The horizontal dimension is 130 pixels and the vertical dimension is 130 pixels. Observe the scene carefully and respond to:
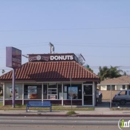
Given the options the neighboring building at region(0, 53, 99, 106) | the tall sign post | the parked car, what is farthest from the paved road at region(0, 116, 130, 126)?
the parked car

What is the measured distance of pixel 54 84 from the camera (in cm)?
Answer: 3584

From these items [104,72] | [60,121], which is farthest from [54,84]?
[104,72]

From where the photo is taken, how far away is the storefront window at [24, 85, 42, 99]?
35.9 metres

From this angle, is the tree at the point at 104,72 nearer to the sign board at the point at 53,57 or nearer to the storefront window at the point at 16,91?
the sign board at the point at 53,57

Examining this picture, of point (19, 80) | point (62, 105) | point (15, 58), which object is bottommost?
point (62, 105)

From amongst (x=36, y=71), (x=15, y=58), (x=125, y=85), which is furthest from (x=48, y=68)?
(x=125, y=85)

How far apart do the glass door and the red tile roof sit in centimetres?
132

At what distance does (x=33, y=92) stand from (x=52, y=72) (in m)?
2.88

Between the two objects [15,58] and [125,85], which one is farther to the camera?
[125,85]

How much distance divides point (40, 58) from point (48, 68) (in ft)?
5.58

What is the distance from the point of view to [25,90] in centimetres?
3616

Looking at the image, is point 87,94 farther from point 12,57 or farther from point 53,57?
point 12,57

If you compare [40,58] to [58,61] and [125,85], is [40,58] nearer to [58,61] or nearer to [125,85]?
[58,61]
